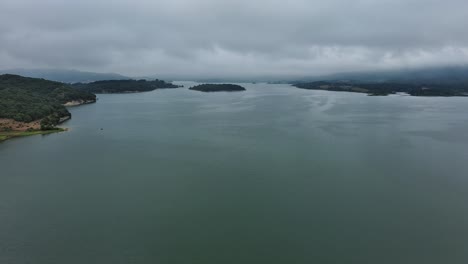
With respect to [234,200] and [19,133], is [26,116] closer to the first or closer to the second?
[19,133]

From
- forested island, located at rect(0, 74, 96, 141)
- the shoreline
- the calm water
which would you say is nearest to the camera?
the calm water

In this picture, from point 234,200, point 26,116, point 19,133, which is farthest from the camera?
point 26,116

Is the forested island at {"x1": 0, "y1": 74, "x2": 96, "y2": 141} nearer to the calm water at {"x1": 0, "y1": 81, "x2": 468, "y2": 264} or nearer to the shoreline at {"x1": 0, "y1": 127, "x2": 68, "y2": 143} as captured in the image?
the shoreline at {"x1": 0, "y1": 127, "x2": 68, "y2": 143}

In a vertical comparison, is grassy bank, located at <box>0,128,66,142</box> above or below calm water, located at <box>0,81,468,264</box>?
above

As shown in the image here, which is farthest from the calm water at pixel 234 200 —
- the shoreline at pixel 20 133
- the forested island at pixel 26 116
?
the forested island at pixel 26 116

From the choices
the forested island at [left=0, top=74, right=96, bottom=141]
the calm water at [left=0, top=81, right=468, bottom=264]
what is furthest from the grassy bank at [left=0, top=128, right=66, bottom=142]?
the calm water at [left=0, top=81, right=468, bottom=264]

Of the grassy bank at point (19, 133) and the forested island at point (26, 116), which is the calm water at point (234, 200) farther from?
the forested island at point (26, 116)

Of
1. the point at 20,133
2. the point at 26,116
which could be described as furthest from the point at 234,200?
the point at 26,116

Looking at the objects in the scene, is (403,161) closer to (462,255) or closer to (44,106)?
(462,255)

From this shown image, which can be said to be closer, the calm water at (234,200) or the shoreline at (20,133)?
the calm water at (234,200)

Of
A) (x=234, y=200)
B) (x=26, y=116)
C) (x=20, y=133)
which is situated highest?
(x=26, y=116)
